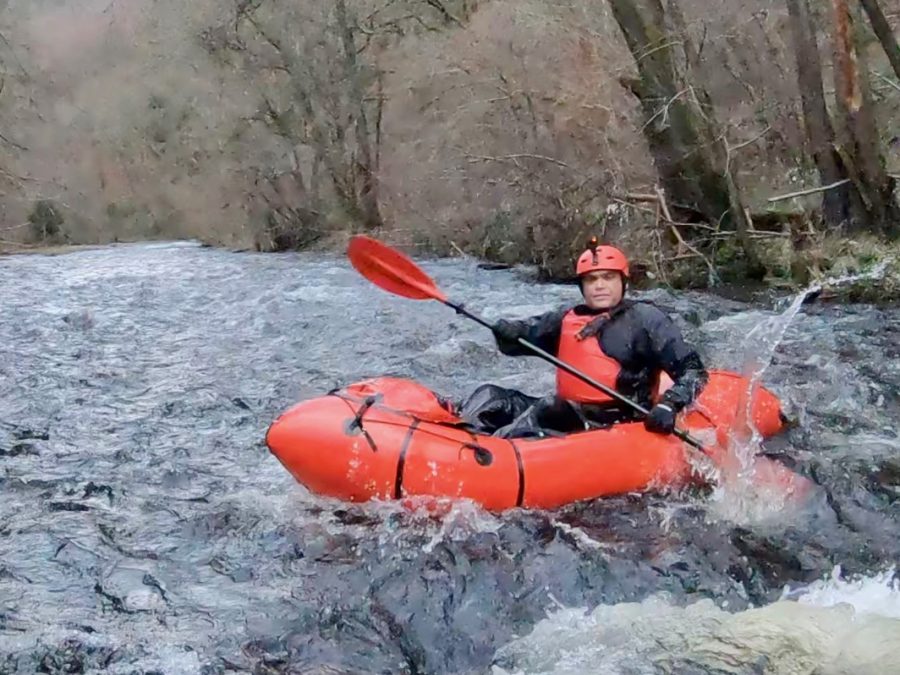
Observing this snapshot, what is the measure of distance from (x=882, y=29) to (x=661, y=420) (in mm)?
6049

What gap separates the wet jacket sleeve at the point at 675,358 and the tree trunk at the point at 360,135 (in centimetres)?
1305

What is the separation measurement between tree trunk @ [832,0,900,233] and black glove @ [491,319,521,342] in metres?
5.34

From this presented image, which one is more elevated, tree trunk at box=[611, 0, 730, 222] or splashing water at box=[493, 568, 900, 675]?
tree trunk at box=[611, 0, 730, 222]

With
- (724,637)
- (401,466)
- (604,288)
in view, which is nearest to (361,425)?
(401,466)

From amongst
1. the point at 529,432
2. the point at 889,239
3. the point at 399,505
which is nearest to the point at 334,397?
the point at 399,505

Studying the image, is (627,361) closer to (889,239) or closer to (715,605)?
(715,605)

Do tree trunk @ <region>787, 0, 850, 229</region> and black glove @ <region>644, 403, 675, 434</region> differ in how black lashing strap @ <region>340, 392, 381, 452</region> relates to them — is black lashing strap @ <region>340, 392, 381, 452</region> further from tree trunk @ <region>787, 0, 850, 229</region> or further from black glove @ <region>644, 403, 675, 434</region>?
tree trunk @ <region>787, 0, 850, 229</region>

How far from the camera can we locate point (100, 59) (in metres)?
30.8

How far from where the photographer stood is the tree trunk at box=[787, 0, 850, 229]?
938 centimetres

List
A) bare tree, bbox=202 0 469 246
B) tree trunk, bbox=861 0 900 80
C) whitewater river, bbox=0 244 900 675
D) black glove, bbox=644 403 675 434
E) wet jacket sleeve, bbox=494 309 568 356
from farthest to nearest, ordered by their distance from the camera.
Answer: bare tree, bbox=202 0 469 246 < tree trunk, bbox=861 0 900 80 < wet jacket sleeve, bbox=494 309 568 356 < black glove, bbox=644 403 675 434 < whitewater river, bbox=0 244 900 675

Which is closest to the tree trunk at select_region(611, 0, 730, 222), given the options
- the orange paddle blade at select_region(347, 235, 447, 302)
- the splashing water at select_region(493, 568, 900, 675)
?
the orange paddle blade at select_region(347, 235, 447, 302)

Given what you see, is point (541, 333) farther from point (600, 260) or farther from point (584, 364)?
point (600, 260)

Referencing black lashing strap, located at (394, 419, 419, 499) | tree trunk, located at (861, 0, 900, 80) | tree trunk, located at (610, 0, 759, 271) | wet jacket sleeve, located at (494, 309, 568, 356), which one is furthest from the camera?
tree trunk, located at (610, 0, 759, 271)

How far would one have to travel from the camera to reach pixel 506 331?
202 inches
